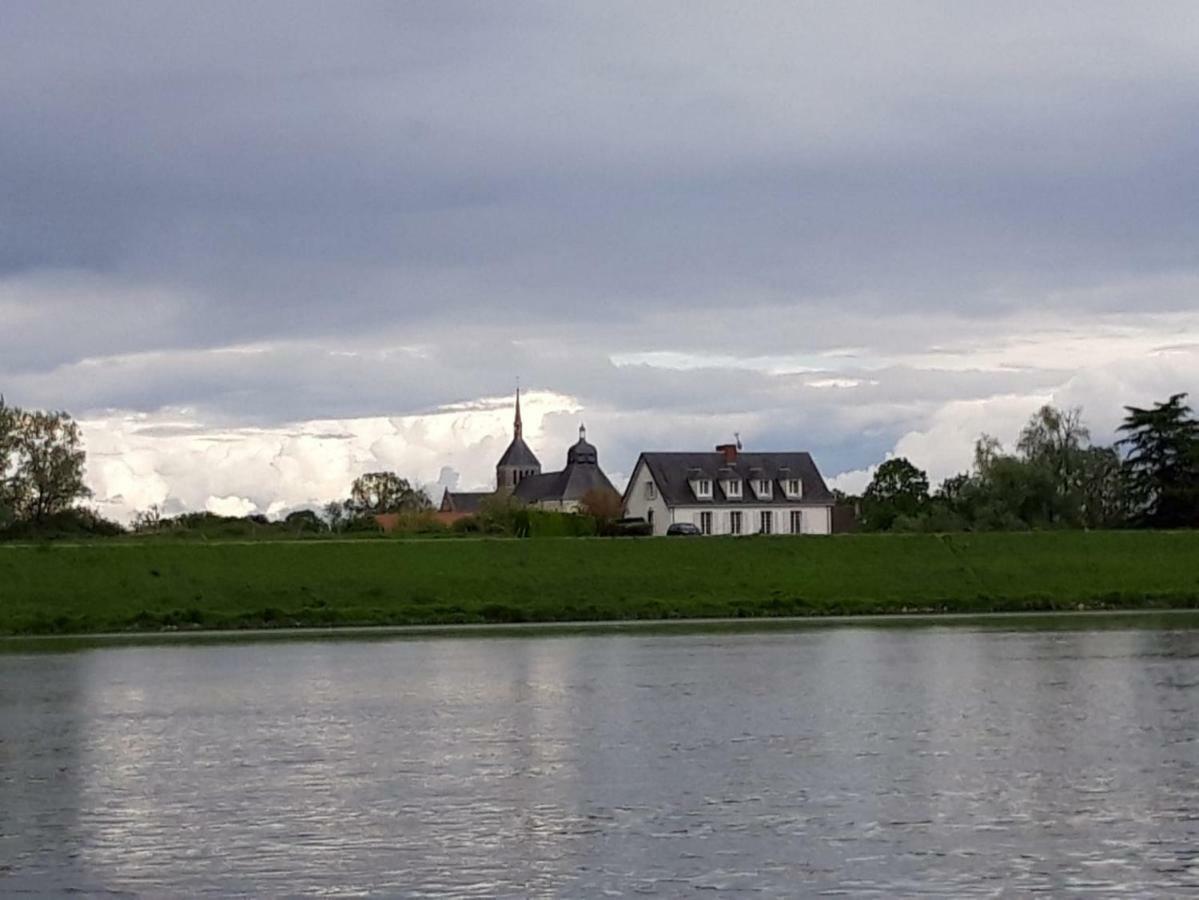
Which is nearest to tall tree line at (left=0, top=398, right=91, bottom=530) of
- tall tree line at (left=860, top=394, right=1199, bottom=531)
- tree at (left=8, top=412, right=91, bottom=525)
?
tree at (left=8, top=412, right=91, bottom=525)

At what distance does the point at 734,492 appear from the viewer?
397 feet

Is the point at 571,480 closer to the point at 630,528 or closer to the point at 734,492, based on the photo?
the point at 734,492

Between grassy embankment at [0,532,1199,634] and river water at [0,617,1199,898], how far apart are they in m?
22.6

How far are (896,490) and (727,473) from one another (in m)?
26.3

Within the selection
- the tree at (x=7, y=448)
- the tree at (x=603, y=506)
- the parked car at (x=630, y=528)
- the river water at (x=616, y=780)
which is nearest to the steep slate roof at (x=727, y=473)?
the tree at (x=603, y=506)

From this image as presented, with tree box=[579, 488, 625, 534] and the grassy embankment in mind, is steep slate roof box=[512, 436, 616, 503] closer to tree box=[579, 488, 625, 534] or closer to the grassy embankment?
tree box=[579, 488, 625, 534]

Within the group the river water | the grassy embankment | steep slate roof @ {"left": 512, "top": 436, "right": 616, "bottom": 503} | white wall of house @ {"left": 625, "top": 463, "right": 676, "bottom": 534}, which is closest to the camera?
the river water

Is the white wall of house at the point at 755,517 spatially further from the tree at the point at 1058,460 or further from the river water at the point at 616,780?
the river water at the point at 616,780

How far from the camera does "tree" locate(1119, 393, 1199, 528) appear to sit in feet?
351

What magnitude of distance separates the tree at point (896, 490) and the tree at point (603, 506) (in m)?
17.4

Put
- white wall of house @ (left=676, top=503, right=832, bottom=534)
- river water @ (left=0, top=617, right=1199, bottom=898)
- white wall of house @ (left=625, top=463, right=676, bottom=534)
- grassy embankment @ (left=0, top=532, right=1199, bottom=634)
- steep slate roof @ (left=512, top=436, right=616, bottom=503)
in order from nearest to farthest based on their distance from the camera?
river water @ (left=0, top=617, right=1199, bottom=898) < grassy embankment @ (left=0, top=532, right=1199, bottom=634) < white wall of house @ (left=676, top=503, right=832, bottom=534) < white wall of house @ (left=625, top=463, right=676, bottom=534) < steep slate roof @ (left=512, top=436, right=616, bottom=503)

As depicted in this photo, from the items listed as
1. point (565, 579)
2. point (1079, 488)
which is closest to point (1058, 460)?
point (1079, 488)

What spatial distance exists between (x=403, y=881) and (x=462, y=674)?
24.8 metres

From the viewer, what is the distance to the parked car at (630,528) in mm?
100875
